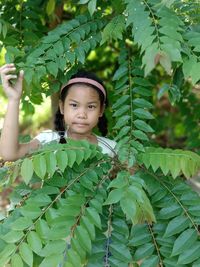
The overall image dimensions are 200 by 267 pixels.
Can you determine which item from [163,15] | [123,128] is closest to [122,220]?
[123,128]

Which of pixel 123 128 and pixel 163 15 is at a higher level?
pixel 163 15

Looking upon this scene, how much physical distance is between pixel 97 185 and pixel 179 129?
3621mm

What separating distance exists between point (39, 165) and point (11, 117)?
33cm

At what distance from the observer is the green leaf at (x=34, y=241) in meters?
1.62

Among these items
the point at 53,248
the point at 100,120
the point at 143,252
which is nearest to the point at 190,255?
the point at 143,252

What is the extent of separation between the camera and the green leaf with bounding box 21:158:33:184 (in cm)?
165

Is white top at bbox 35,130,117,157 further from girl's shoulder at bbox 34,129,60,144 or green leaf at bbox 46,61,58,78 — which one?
green leaf at bbox 46,61,58,78

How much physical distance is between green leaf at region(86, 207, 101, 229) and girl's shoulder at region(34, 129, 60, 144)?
60cm

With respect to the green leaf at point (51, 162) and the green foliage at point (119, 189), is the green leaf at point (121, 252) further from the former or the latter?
the green leaf at point (51, 162)

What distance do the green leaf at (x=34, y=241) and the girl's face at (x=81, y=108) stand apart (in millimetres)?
635

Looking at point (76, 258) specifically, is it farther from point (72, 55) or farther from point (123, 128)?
point (72, 55)

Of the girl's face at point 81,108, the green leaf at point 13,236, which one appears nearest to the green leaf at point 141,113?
the girl's face at point 81,108

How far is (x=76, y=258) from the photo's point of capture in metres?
1.57

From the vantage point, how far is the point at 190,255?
166cm
